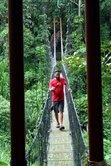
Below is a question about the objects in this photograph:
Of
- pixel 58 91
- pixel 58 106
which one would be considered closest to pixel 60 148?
pixel 58 106

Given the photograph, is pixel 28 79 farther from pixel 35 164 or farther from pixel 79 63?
pixel 79 63

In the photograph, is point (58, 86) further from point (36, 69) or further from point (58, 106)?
point (36, 69)

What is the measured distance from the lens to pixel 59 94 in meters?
3.72

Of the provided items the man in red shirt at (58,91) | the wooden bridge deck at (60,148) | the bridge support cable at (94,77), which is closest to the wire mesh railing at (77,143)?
the wooden bridge deck at (60,148)

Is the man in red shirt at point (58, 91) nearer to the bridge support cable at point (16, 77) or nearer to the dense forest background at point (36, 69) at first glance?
the dense forest background at point (36, 69)

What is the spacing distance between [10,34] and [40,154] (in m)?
2.27

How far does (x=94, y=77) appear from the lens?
2.72 ft

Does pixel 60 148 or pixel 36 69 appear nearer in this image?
pixel 60 148

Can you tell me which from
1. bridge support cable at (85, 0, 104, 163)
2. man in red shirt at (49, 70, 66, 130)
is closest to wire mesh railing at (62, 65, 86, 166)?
man in red shirt at (49, 70, 66, 130)

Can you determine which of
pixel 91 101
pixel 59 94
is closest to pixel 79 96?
pixel 59 94

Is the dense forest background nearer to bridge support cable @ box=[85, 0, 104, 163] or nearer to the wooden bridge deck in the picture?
the wooden bridge deck

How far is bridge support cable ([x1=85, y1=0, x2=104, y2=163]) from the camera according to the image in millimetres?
827

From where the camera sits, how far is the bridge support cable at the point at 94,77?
2.71ft

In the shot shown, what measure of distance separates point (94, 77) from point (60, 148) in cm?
295
